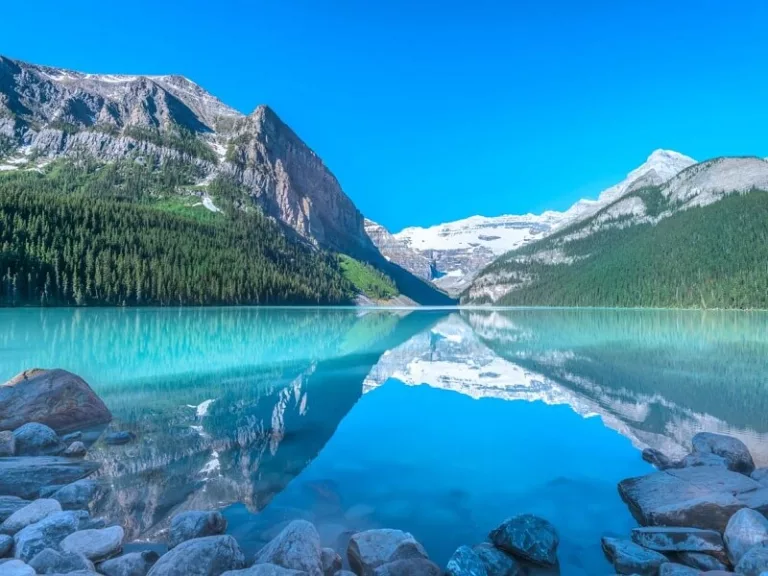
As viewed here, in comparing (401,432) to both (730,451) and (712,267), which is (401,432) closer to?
(730,451)

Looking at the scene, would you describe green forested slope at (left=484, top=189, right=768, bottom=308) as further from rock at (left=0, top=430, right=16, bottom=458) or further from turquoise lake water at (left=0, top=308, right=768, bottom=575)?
rock at (left=0, top=430, right=16, bottom=458)

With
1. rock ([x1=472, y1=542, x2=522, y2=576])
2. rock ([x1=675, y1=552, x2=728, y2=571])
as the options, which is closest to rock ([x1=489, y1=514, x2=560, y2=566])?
rock ([x1=472, y1=542, x2=522, y2=576])

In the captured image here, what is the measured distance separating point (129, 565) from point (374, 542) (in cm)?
354

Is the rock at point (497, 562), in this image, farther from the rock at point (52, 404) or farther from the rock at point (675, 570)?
the rock at point (52, 404)

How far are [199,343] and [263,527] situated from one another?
31547 millimetres

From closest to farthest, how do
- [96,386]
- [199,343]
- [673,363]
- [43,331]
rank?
[96,386] < [673,363] < [199,343] < [43,331]

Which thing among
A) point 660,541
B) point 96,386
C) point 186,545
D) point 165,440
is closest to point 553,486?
point 660,541

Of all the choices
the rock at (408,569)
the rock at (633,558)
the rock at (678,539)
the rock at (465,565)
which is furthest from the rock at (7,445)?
the rock at (678,539)

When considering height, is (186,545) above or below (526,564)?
above

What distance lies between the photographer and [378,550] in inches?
309

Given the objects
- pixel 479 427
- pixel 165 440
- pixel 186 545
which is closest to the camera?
pixel 186 545

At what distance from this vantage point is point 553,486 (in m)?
11.4

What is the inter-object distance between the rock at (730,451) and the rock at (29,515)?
1417cm

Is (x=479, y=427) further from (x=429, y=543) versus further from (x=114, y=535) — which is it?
(x=114, y=535)
